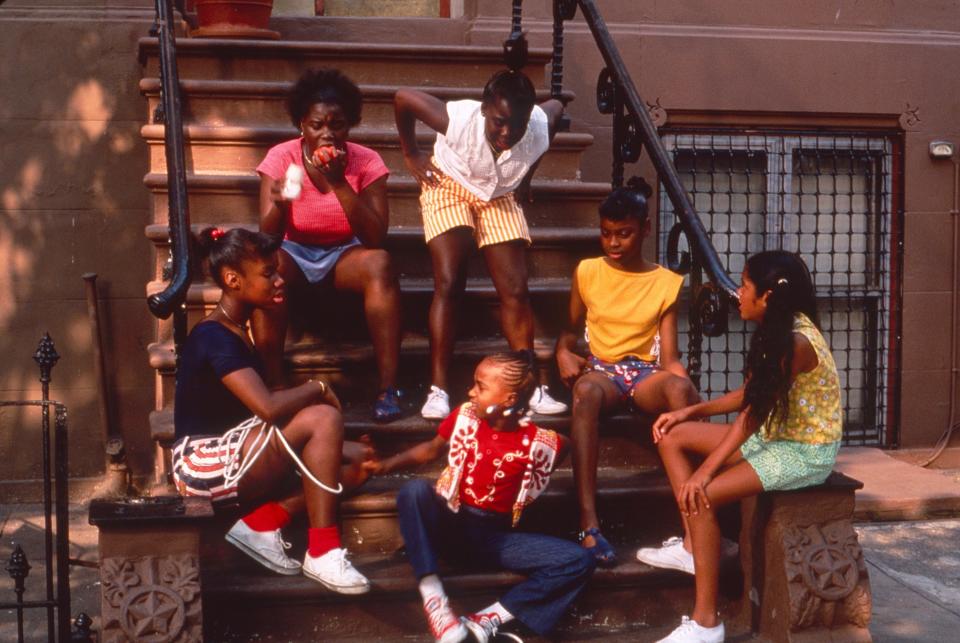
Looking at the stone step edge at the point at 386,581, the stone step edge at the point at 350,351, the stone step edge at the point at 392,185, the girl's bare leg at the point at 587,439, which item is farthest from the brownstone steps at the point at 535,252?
the stone step edge at the point at 386,581

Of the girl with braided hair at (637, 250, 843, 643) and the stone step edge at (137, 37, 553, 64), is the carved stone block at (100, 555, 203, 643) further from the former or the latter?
the stone step edge at (137, 37, 553, 64)

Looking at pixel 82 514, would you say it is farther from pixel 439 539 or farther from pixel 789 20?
pixel 789 20

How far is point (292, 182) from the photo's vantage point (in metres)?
5.25

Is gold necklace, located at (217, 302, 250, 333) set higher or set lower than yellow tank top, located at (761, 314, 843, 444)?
higher

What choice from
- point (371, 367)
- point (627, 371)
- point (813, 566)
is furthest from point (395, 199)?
point (813, 566)

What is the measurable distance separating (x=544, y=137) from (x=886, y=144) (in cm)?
301

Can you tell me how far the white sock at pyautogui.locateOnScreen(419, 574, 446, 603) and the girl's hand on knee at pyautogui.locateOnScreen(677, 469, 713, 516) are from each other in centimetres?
Answer: 88

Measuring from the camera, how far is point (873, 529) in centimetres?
636

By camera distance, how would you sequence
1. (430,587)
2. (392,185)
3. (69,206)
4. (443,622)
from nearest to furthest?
(443,622)
(430,587)
(392,185)
(69,206)

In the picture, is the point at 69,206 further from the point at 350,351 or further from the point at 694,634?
the point at 694,634

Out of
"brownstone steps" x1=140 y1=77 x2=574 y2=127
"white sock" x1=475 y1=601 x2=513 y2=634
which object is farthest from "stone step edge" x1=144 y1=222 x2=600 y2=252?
"white sock" x1=475 y1=601 x2=513 y2=634

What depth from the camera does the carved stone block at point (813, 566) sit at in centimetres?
438

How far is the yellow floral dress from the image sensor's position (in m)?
4.40

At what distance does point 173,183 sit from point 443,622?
200 centimetres
